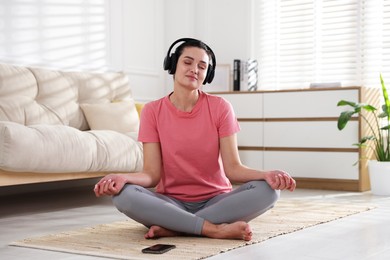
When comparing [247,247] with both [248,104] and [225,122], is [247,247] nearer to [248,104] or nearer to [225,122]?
[225,122]

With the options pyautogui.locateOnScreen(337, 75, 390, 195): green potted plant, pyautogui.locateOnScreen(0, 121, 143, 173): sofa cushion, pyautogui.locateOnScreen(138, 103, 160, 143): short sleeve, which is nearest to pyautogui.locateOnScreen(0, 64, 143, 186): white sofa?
pyautogui.locateOnScreen(0, 121, 143, 173): sofa cushion

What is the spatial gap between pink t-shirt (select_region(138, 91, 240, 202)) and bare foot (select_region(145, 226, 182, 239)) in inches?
7.0

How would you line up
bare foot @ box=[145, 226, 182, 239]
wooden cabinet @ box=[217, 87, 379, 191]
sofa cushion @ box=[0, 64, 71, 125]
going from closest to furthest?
bare foot @ box=[145, 226, 182, 239] < sofa cushion @ box=[0, 64, 71, 125] < wooden cabinet @ box=[217, 87, 379, 191]

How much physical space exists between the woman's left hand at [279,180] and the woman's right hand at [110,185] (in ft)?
1.78

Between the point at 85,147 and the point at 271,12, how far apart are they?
8.35 ft

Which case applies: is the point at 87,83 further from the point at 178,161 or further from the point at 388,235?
the point at 388,235

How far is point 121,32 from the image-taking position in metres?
5.15

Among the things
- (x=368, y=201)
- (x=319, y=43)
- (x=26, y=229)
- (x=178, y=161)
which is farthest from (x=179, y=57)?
(x=319, y=43)

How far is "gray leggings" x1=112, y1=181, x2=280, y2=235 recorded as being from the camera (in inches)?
91.9

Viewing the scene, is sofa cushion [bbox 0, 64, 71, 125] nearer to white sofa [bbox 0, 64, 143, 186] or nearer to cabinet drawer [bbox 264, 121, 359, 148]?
white sofa [bbox 0, 64, 143, 186]

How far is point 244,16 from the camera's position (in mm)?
5379

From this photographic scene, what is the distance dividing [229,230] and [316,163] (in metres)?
2.45

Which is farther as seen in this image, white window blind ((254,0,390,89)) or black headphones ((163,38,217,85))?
white window blind ((254,0,390,89))

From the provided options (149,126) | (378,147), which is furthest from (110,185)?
(378,147)
